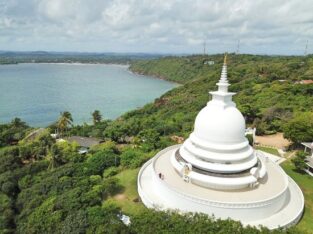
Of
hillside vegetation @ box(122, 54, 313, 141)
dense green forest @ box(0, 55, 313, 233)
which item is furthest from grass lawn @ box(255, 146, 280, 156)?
hillside vegetation @ box(122, 54, 313, 141)

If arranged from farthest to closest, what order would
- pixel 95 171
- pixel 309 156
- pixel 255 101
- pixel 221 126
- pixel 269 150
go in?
pixel 255 101 < pixel 269 150 < pixel 309 156 < pixel 95 171 < pixel 221 126

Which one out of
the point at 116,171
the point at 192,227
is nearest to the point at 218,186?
the point at 192,227

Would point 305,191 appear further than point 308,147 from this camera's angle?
No

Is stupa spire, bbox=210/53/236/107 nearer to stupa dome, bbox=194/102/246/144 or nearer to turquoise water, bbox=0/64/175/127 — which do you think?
stupa dome, bbox=194/102/246/144

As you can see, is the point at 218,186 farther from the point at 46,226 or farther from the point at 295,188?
the point at 46,226

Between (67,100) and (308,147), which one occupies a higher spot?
(308,147)

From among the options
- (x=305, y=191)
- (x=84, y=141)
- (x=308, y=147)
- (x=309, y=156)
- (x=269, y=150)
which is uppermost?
(x=308, y=147)

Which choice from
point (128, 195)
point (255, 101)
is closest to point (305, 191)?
point (128, 195)

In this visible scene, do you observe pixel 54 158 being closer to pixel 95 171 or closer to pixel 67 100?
pixel 95 171
